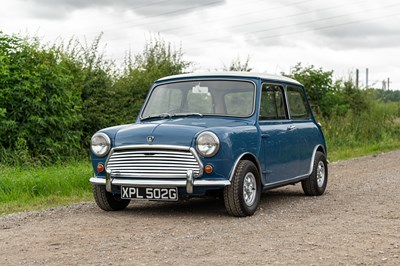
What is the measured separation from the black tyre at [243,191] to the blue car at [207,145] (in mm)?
11

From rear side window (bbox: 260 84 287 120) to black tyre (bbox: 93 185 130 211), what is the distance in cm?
211

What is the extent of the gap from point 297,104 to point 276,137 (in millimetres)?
1472

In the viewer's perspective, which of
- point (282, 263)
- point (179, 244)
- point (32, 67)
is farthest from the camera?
point (32, 67)

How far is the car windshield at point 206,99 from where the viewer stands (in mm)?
9258

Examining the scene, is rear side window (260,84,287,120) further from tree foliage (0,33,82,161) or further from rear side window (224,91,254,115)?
tree foliage (0,33,82,161)

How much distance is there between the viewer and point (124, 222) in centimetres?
819

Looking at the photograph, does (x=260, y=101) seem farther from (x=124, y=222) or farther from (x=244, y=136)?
(x=124, y=222)

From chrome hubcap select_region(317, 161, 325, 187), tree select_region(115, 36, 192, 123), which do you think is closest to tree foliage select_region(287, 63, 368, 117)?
tree select_region(115, 36, 192, 123)

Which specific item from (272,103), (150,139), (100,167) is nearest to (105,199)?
(100,167)

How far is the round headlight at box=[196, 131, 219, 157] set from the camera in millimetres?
8137

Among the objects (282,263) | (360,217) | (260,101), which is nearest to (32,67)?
(260,101)

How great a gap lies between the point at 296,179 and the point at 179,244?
374 cm

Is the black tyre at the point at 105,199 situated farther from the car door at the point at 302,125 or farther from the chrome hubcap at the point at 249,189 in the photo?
the car door at the point at 302,125

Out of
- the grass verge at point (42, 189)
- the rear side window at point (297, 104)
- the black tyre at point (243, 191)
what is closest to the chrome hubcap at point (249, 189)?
the black tyre at point (243, 191)
